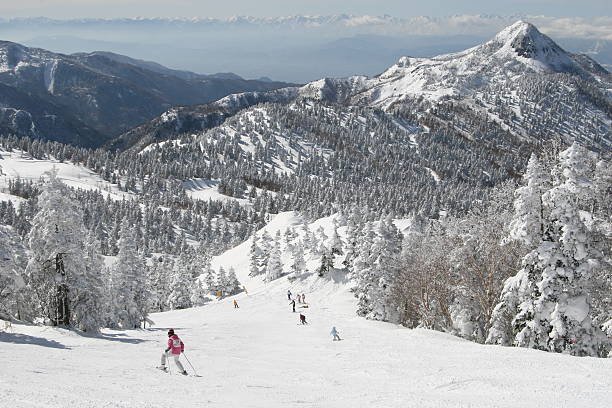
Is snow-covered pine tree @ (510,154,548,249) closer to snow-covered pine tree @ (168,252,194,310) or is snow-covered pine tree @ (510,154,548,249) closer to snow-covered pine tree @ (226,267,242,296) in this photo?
snow-covered pine tree @ (168,252,194,310)

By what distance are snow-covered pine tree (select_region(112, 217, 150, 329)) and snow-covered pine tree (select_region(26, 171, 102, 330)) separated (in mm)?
15454

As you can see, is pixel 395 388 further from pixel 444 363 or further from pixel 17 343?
pixel 17 343

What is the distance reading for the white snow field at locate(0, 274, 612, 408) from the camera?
1580 cm

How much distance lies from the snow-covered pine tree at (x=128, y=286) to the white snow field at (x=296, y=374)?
17.2m

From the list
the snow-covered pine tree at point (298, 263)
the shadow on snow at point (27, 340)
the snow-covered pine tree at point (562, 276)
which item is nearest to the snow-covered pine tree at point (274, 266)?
the snow-covered pine tree at point (298, 263)

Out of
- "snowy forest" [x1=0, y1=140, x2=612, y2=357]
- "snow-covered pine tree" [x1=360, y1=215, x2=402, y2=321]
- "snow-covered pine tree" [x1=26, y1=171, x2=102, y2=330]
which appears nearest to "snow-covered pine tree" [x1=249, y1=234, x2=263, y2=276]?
"snowy forest" [x1=0, y1=140, x2=612, y2=357]

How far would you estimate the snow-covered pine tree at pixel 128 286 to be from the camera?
49.4m

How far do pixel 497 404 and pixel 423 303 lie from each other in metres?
29.0

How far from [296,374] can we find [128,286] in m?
32.9

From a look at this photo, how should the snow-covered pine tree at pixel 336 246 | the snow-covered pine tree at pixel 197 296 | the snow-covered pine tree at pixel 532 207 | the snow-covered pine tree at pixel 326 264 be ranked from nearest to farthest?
the snow-covered pine tree at pixel 532 207 < the snow-covered pine tree at pixel 326 264 < the snow-covered pine tree at pixel 336 246 < the snow-covered pine tree at pixel 197 296

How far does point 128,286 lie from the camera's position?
50125 mm

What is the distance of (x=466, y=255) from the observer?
37656 mm

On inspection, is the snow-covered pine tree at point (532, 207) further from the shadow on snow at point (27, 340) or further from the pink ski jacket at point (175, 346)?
the shadow on snow at point (27, 340)

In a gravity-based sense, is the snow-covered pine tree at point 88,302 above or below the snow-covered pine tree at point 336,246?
above
